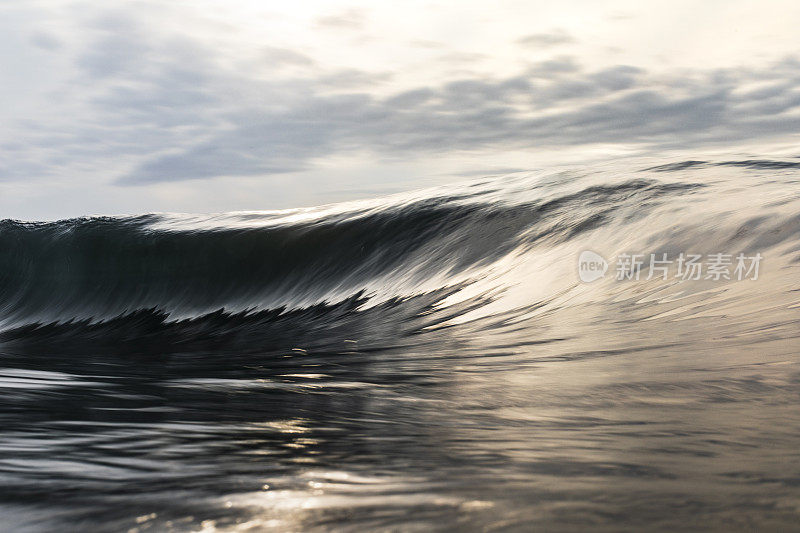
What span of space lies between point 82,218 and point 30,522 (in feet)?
30.6

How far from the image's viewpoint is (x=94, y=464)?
141cm

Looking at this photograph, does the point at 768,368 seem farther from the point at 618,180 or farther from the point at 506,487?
the point at 618,180

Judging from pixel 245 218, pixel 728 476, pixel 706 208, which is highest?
pixel 245 218

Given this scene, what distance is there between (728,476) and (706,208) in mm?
3968

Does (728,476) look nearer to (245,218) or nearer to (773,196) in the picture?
(773,196)

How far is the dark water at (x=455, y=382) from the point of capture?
113 cm

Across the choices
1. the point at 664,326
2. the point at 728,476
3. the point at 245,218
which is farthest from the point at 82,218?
the point at 728,476

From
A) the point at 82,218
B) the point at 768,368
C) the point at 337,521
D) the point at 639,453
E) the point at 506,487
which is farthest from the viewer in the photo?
the point at 82,218

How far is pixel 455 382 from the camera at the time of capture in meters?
2.39

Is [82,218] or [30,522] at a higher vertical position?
[82,218]

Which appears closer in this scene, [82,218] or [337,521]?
[337,521]

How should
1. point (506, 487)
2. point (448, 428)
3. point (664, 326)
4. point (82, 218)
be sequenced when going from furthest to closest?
point (82, 218) → point (664, 326) → point (448, 428) → point (506, 487)

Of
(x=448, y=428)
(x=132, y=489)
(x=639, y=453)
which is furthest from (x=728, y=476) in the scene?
(x=132, y=489)

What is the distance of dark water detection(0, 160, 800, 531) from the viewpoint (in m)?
1.13
